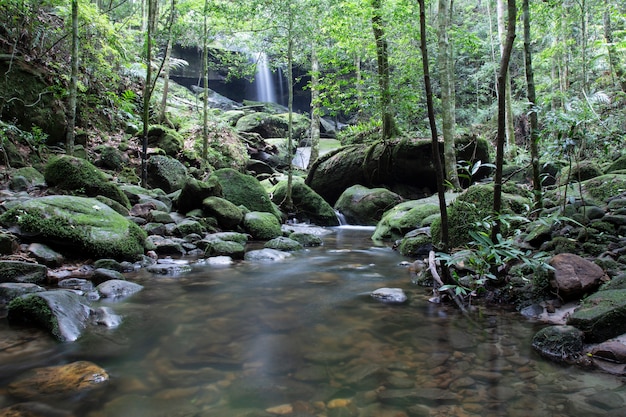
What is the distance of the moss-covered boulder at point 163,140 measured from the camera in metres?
14.4

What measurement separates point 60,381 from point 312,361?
174 cm

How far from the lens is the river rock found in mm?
3359

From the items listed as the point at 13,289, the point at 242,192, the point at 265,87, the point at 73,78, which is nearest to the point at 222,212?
the point at 242,192

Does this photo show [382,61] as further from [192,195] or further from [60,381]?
[60,381]

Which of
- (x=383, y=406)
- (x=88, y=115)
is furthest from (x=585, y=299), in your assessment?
(x=88, y=115)

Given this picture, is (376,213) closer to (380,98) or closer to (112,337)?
(380,98)

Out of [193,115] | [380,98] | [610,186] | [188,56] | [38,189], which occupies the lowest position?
[610,186]

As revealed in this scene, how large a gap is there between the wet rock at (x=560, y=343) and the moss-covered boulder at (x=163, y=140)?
1367cm

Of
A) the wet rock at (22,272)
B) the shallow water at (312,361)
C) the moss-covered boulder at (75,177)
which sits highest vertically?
the moss-covered boulder at (75,177)

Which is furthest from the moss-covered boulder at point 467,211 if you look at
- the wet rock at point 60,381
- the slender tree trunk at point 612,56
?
the slender tree trunk at point 612,56

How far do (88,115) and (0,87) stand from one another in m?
3.38

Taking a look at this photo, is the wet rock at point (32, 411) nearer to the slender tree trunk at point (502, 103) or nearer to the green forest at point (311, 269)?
the green forest at point (311, 269)

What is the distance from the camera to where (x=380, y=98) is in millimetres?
12055

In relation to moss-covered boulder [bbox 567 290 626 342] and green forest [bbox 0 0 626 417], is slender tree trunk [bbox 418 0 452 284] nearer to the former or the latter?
green forest [bbox 0 0 626 417]
